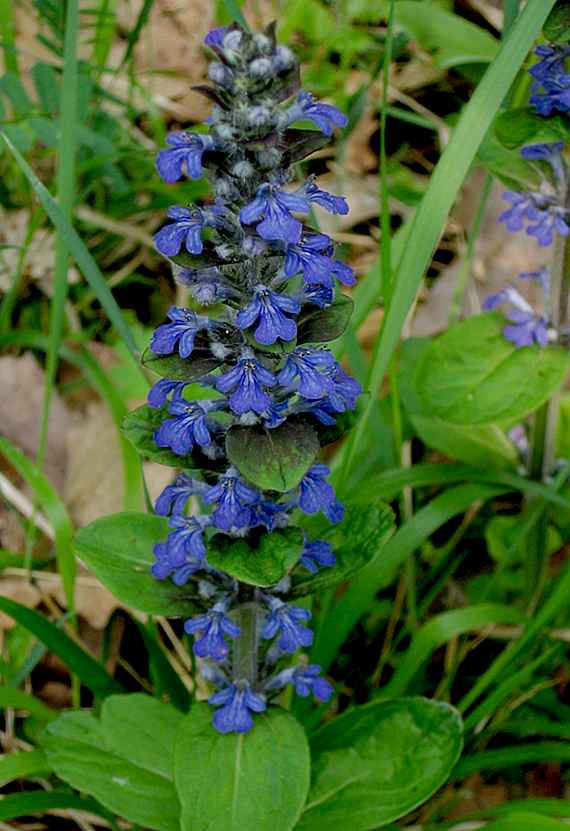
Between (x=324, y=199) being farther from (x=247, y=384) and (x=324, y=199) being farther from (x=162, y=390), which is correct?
(x=162, y=390)

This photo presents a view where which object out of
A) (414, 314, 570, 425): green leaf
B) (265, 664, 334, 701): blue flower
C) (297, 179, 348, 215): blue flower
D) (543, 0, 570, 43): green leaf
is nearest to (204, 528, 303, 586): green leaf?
(265, 664, 334, 701): blue flower

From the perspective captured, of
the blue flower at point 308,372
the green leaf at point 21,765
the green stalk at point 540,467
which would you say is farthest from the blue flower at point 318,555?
the green stalk at point 540,467

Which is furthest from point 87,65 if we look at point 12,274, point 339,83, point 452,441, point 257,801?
point 257,801

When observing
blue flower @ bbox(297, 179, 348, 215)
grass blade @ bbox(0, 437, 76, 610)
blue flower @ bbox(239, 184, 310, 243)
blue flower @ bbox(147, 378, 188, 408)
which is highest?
blue flower @ bbox(239, 184, 310, 243)

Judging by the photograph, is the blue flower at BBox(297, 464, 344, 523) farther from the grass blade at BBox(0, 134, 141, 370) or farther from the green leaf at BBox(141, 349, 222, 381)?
the grass blade at BBox(0, 134, 141, 370)

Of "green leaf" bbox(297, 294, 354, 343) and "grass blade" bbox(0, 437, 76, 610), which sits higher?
"green leaf" bbox(297, 294, 354, 343)

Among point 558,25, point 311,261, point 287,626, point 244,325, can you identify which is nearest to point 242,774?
point 287,626

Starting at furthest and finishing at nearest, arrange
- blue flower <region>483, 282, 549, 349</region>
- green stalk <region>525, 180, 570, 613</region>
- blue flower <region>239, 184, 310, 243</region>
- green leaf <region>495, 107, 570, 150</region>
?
green stalk <region>525, 180, 570, 613</region> → blue flower <region>483, 282, 549, 349</region> → green leaf <region>495, 107, 570, 150</region> → blue flower <region>239, 184, 310, 243</region>
